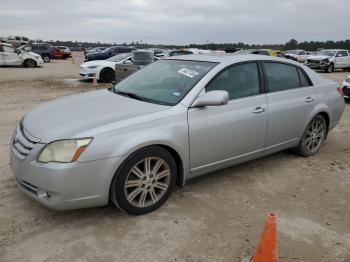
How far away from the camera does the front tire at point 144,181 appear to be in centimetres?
354

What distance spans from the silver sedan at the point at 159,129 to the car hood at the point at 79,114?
1 cm

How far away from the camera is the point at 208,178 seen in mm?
4820

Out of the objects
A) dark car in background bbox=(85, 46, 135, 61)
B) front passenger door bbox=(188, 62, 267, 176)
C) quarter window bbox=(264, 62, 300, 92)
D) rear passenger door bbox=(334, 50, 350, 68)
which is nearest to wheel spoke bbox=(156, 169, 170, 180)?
front passenger door bbox=(188, 62, 267, 176)

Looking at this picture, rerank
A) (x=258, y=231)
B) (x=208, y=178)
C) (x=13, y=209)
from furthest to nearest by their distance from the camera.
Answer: (x=208, y=178) < (x=13, y=209) < (x=258, y=231)

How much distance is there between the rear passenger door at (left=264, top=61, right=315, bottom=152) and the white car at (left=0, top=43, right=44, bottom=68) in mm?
21430

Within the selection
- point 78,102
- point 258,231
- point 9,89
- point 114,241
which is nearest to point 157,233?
point 114,241

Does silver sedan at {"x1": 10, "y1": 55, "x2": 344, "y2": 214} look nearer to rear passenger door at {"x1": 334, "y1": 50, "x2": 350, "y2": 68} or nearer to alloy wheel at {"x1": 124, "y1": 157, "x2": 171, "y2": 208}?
alloy wheel at {"x1": 124, "y1": 157, "x2": 171, "y2": 208}

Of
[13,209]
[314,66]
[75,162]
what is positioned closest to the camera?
[75,162]

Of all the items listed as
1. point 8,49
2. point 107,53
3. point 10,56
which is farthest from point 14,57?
point 107,53

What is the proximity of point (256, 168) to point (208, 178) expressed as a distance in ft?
2.80

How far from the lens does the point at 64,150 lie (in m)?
3.32

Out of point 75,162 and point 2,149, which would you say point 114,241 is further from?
point 2,149

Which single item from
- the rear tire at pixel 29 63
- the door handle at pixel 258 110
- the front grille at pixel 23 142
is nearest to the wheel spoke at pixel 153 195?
the front grille at pixel 23 142

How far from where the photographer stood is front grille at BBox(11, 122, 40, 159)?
3.47 m
